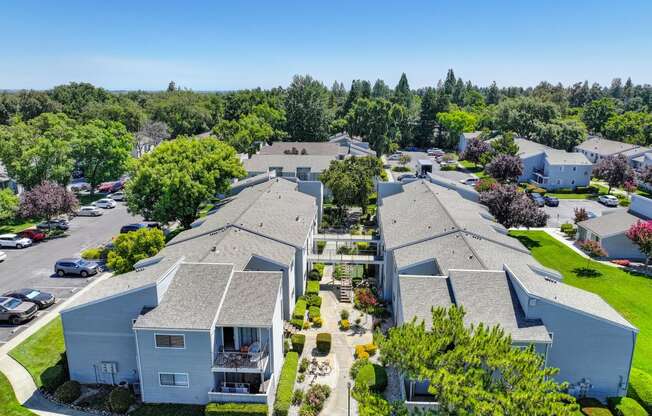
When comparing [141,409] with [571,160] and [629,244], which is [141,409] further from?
[571,160]

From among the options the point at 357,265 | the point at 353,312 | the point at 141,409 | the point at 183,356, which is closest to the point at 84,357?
the point at 141,409

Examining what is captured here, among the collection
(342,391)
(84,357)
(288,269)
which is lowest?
(342,391)

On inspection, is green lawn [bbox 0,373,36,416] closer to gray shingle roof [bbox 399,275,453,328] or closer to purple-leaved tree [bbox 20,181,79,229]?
gray shingle roof [bbox 399,275,453,328]

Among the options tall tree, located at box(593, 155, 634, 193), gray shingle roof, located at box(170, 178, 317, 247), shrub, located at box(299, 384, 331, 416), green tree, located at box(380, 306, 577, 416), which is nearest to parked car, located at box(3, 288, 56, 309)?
gray shingle roof, located at box(170, 178, 317, 247)

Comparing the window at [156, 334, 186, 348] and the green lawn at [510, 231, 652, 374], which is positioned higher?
the window at [156, 334, 186, 348]

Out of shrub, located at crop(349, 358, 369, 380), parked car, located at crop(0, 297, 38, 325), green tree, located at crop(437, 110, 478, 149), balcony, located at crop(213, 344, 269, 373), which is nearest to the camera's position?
balcony, located at crop(213, 344, 269, 373)

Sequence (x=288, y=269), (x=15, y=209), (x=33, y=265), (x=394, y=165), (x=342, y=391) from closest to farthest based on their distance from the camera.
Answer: (x=342, y=391) → (x=288, y=269) → (x=33, y=265) → (x=15, y=209) → (x=394, y=165)
